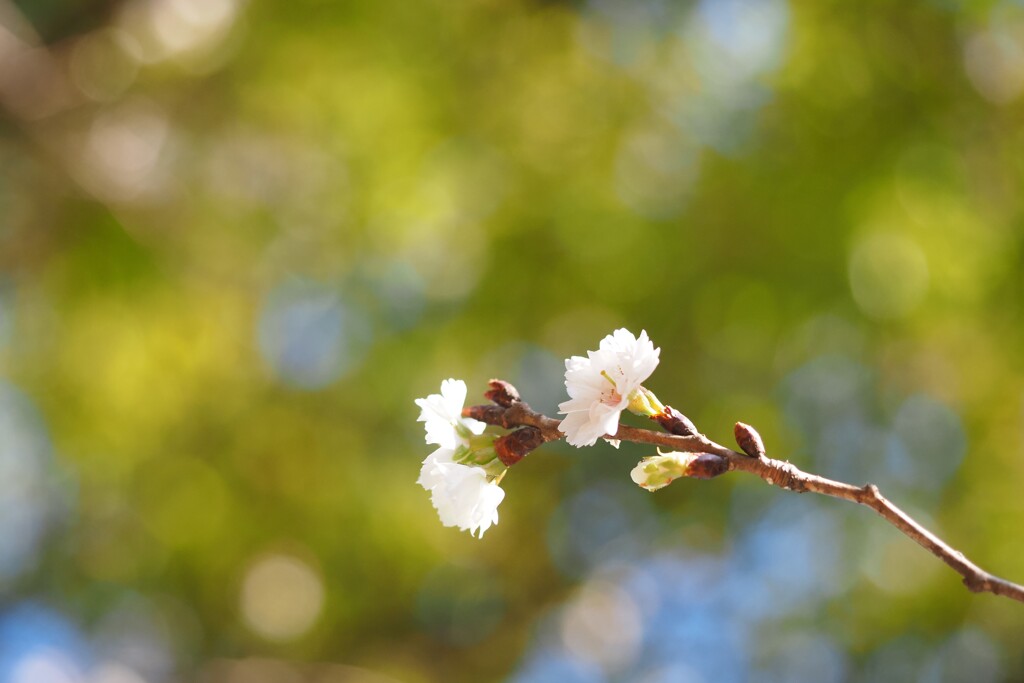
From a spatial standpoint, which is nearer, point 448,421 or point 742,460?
point 742,460

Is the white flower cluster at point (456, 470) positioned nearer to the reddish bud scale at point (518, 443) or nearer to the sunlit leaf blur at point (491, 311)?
the reddish bud scale at point (518, 443)

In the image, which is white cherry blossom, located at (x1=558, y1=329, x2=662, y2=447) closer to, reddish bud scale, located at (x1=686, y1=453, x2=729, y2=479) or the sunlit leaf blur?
reddish bud scale, located at (x1=686, y1=453, x2=729, y2=479)

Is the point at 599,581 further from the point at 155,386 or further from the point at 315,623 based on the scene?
the point at 155,386

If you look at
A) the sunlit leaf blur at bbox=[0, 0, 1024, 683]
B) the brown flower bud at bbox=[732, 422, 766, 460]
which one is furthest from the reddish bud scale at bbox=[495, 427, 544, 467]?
the sunlit leaf blur at bbox=[0, 0, 1024, 683]

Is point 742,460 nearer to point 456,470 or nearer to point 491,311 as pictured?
point 456,470

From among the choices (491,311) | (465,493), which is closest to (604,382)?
(465,493)

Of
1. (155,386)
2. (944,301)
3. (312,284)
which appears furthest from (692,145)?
(155,386)

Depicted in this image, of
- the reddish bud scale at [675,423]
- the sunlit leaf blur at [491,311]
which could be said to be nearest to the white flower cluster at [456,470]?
the reddish bud scale at [675,423]
